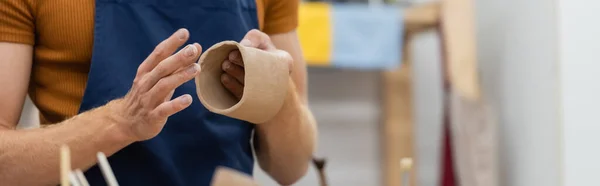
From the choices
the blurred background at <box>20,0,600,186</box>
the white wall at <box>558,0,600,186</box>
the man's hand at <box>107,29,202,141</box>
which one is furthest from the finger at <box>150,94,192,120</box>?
the white wall at <box>558,0,600,186</box>

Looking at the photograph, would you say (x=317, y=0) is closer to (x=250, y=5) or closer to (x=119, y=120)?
(x=250, y=5)

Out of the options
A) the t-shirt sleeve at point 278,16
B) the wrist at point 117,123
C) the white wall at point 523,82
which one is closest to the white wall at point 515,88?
the white wall at point 523,82

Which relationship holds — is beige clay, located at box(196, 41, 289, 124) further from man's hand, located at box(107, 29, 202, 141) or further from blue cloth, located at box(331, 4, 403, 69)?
blue cloth, located at box(331, 4, 403, 69)

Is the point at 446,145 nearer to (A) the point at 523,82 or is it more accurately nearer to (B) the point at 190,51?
(A) the point at 523,82

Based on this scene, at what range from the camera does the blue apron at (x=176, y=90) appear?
67cm

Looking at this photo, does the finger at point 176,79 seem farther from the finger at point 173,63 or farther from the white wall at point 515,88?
the white wall at point 515,88

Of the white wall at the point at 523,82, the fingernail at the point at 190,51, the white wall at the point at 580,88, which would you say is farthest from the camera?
the white wall at the point at 523,82

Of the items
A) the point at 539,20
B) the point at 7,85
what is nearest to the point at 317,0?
the point at 539,20

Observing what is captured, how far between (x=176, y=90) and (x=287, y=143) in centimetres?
15

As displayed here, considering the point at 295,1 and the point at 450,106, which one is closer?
the point at 295,1

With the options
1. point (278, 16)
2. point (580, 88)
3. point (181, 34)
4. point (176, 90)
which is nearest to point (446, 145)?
point (580, 88)

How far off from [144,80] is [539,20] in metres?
0.74

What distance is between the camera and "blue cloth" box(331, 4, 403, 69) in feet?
4.53

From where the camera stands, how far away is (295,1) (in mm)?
848
